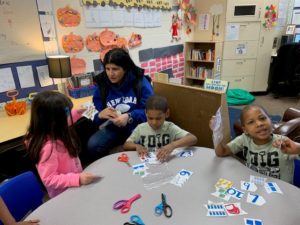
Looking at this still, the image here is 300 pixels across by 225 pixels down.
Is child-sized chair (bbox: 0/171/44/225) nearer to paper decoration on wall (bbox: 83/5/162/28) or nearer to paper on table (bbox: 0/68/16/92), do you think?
paper on table (bbox: 0/68/16/92)

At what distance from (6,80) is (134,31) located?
1841 millimetres

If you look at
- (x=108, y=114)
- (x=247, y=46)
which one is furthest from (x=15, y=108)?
(x=247, y=46)

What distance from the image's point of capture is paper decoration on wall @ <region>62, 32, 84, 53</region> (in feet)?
8.64

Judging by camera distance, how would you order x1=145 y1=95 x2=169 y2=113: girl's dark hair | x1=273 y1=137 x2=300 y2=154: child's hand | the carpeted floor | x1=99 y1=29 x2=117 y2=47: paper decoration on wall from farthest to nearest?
the carpeted floor
x1=99 y1=29 x2=117 y2=47: paper decoration on wall
x1=145 y1=95 x2=169 y2=113: girl's dark hair
x1=273 y1=137 x2=300 y2=154: child's hand

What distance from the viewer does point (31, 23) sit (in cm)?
229

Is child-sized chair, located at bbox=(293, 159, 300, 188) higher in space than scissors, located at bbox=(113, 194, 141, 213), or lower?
lower

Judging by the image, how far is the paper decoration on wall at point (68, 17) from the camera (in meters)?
2.53

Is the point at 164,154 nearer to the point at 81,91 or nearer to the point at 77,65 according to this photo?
the point at 81,91

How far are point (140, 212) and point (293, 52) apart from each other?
4.22 meters

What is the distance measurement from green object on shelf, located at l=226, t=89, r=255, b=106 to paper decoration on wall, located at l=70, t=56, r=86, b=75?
2.64m

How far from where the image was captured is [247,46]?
4438mm

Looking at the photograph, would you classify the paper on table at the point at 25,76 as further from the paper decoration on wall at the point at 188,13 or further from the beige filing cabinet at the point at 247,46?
the beige filing cabinet at the point at 247,46

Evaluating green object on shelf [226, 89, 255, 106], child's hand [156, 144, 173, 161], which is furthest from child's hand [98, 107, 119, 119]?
green object on shelf [226, 89, 255, 106]

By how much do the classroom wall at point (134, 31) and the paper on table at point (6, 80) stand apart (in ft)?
1.96
